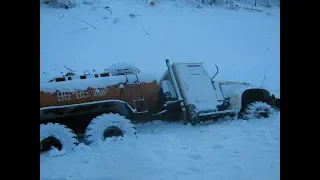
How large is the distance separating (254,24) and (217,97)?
1.88 feet

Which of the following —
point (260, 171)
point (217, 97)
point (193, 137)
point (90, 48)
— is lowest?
point (260, 171)

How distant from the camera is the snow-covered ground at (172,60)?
229 centimetres

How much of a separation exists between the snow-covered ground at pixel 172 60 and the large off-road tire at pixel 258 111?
5 cm

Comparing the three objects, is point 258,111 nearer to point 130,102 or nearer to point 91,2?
point 130,102

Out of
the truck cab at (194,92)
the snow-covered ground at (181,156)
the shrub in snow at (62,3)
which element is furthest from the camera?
the truck cab at (194,92)

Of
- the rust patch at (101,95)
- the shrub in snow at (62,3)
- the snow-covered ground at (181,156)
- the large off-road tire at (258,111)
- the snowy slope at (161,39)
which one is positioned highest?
the shrub in snow at (62,3)

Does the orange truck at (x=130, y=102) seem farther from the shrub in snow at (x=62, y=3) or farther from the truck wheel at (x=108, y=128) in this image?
the shrub in snow at (x=62, y=3)

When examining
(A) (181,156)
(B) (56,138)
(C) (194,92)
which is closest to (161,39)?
(C) (194,92)

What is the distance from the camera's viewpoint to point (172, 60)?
2.56 metres

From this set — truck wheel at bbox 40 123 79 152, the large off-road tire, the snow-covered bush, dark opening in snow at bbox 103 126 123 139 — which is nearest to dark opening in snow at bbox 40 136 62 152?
truck wheel at bbox 40 123 79 152

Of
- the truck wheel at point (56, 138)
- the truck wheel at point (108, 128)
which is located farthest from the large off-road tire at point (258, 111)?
the truck wheel at point (56, 138)
